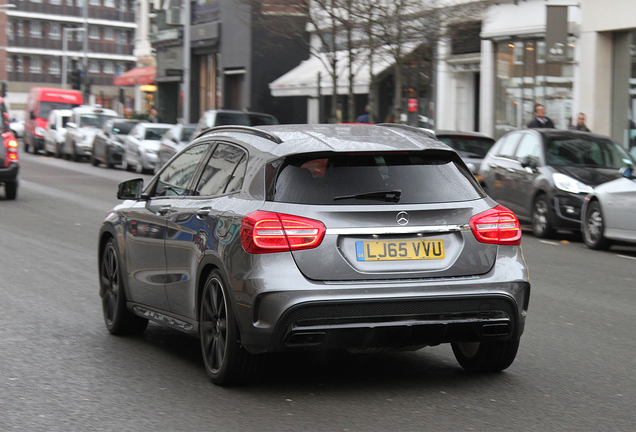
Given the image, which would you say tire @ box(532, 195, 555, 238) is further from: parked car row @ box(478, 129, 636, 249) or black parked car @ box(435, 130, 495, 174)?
black parked car @ box(435, 130, 495, 174)

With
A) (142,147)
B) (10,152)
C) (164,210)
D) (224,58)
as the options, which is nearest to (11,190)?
(10,152)

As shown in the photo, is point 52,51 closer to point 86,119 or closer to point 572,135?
point 86,119

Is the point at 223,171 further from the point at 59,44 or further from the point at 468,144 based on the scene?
the point at 59,44

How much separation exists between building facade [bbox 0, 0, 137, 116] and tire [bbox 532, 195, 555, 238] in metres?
95.0

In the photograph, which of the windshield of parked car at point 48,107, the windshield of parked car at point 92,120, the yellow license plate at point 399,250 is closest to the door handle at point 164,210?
the yellow license plate at point 399,250

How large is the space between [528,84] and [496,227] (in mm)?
23185

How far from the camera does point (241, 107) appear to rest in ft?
153

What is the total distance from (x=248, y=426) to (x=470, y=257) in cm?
152

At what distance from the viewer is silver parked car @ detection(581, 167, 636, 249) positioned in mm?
13680

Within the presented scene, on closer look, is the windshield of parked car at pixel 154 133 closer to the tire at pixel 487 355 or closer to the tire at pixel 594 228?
the tire at pixel 594 228

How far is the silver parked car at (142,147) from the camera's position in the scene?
31.0 meters

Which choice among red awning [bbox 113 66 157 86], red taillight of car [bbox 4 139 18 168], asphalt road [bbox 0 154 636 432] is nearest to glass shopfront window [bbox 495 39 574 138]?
red taillight of car [bbox 4 139 18 168]

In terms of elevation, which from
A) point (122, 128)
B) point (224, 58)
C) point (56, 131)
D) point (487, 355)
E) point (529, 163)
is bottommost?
point (487, 355)

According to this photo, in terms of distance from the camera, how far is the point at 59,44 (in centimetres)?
11375
